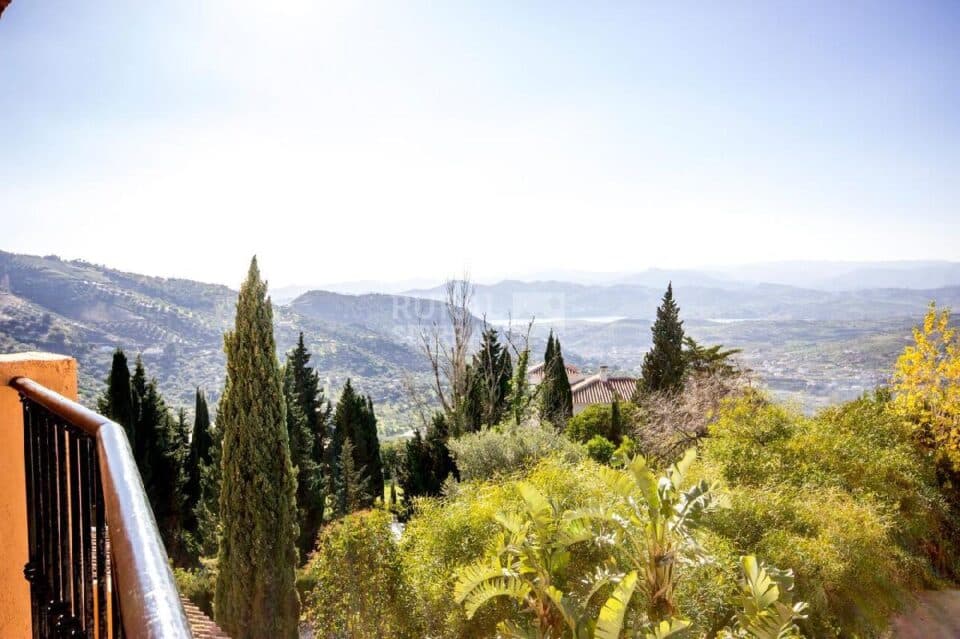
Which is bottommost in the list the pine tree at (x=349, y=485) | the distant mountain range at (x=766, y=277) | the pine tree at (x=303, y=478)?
the pine tree at (x=349, y=485)

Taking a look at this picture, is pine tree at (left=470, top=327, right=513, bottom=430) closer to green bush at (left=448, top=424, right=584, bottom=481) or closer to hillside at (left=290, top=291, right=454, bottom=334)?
green bush at (left=448, top=424, right=584, bottom=481)

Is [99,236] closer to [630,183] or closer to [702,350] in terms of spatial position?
[630,183]

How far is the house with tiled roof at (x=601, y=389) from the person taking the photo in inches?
1070

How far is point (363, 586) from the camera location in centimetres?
741

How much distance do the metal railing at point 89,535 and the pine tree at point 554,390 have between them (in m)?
17.0

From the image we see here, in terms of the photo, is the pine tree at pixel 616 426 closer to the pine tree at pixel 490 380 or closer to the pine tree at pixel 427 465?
the pine tree at pixel 490 380

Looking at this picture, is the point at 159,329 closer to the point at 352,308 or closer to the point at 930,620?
the point at 352,308

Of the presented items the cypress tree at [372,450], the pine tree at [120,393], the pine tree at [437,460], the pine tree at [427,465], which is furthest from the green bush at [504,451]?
the cypress tree at [372,450]

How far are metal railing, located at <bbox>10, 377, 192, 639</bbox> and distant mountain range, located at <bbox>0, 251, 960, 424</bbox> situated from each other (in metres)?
17.1

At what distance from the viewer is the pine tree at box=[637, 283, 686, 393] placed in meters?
23.4

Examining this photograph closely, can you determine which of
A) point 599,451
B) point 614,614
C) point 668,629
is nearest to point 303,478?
point 599,451

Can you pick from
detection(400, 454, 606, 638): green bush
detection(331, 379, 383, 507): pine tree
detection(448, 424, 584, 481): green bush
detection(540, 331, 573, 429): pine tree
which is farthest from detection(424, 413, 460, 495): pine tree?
detection(400, 454, 606, 638): green bush

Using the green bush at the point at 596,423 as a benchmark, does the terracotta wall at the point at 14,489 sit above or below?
above

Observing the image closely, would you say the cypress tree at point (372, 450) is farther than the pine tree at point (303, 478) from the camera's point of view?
Yes
